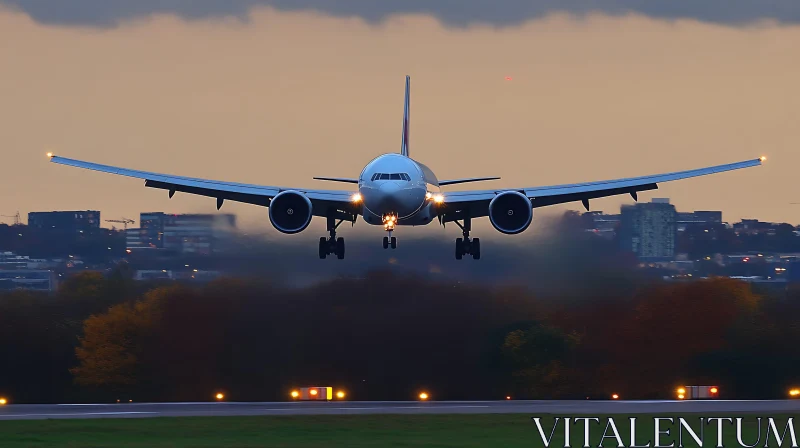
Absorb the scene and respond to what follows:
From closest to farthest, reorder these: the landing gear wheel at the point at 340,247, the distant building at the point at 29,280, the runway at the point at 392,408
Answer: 1. the runway at the point at 392,408
2. the landing gear wheel at the point at 340,247
3. the distant building at the point at 29,280

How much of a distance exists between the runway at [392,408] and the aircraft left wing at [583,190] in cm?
824

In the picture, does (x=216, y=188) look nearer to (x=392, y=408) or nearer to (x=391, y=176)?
(x=391, y=176)

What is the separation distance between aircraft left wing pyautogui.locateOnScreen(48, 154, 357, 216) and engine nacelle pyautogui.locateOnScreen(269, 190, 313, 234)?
48.1 inches

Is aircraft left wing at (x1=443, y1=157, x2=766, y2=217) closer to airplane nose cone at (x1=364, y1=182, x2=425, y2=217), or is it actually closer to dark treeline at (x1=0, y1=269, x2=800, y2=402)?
airplane nose cone at (x1=364, y1=182, x2=425, y2=217)

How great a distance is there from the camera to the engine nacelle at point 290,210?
57.2 metres

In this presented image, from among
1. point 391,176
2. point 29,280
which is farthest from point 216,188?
point 29,280

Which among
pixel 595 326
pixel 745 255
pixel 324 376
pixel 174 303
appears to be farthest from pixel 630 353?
pixel 174 303

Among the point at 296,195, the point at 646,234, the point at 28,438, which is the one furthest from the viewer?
the point at 646,234

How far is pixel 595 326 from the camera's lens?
72688mm

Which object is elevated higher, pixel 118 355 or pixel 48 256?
pixel 48 256

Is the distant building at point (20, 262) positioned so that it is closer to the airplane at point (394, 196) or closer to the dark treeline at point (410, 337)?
the dark treeline at point (410, 337)

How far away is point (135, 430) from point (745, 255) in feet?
107

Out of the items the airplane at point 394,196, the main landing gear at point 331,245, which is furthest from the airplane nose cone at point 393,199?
the main landing gear at point 331,245

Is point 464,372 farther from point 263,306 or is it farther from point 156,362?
point 156,362
